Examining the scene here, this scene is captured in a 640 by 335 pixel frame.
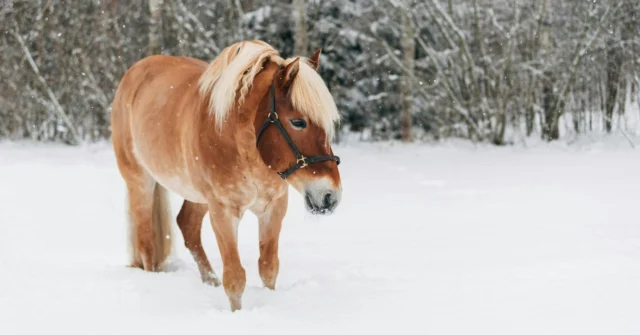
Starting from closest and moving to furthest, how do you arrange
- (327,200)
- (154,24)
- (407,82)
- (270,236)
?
(327,200)
(270,236)
(154,24)
(407,82)

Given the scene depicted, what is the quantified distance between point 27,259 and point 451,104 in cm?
941

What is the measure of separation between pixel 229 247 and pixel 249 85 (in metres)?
0.93

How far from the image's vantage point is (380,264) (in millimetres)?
4633

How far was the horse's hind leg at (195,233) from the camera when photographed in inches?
180

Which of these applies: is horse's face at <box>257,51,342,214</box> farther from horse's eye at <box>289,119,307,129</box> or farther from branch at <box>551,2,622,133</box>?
branch at <box>551,2,622,133</box>

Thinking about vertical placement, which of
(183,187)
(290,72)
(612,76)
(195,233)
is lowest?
(195,233)

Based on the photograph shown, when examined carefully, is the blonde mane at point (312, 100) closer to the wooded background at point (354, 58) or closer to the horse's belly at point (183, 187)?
the horse's belly at point (183, 187)

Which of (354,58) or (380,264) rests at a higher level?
(354,58)

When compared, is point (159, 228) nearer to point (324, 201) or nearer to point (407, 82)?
point (324, 201)

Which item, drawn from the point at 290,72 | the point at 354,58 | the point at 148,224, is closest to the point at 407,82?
the point at 354,58

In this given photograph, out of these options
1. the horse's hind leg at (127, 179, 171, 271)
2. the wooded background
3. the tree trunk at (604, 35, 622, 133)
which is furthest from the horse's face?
the tree trunk at (604, 35, 622, 133)

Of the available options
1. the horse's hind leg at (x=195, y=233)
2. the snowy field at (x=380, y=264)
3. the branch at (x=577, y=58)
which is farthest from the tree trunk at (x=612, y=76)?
the horse's hind leg at (x=195, y=233)

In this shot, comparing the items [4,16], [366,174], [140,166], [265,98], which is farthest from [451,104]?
[4,16]

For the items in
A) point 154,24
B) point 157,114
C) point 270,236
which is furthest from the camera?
point 154,24
